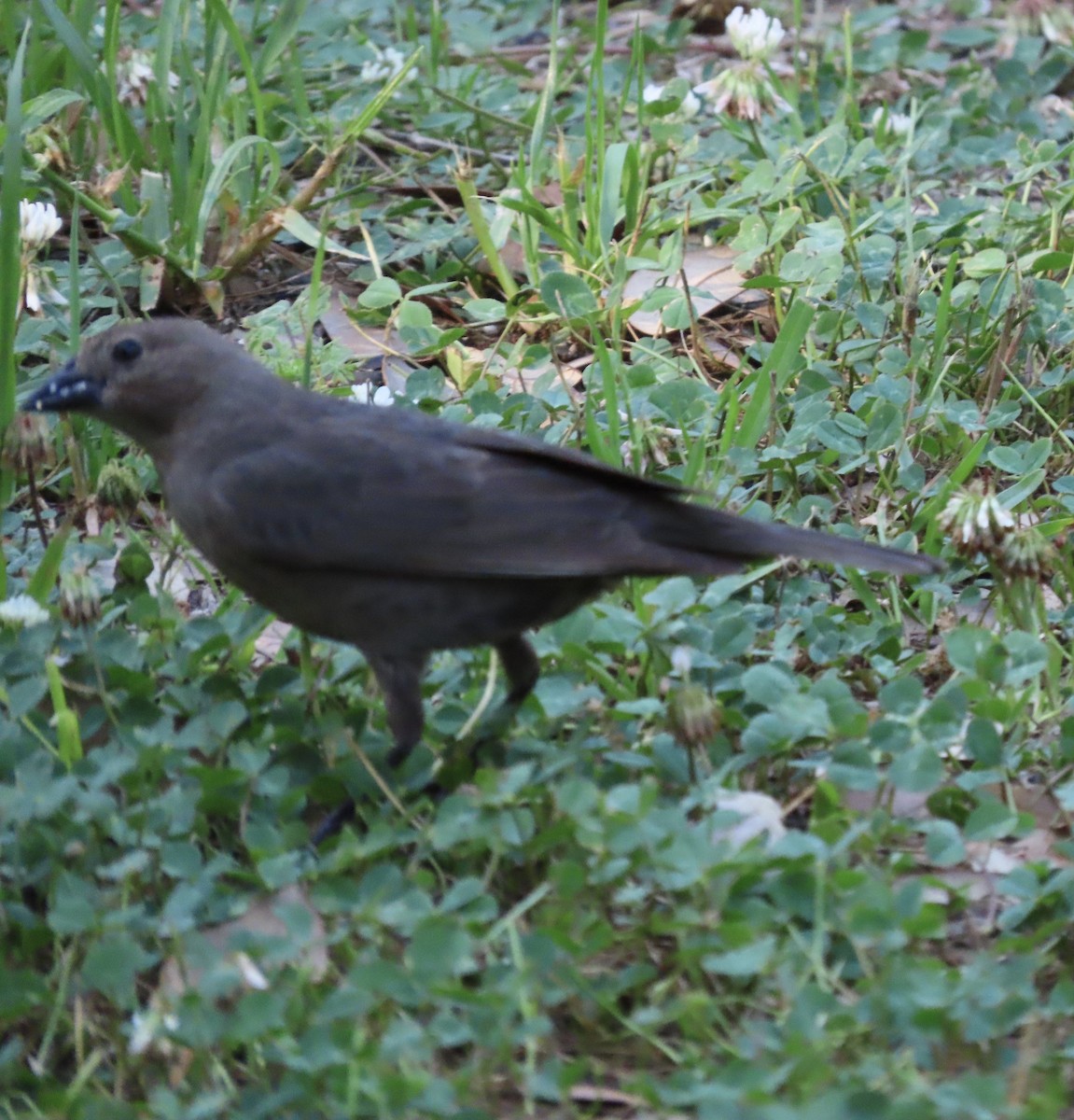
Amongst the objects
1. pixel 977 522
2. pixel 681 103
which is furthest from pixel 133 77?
pixel 977 522

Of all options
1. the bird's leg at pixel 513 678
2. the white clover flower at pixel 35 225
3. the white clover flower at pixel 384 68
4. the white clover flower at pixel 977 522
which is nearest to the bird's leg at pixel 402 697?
the bird's leg at pixel 513 678

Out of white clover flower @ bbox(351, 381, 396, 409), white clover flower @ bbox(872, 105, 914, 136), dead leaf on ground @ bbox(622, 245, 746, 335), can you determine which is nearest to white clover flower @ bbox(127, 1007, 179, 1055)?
white clover flower @ bbox(351, 381, 396, 409)

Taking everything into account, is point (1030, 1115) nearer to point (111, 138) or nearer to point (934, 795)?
point (934, 795)

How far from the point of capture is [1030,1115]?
238 centimetres

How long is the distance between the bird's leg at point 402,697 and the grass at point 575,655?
2.8 inches

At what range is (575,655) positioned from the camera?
371 cm

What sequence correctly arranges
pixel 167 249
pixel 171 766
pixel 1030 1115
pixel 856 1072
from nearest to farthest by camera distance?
pixel 1030 1115, pixel 856 1072, pixel 171 766, pixel 167 249

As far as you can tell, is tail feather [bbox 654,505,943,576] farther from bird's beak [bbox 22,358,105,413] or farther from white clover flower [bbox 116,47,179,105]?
white clover flower [bbox 116,47,179,105]

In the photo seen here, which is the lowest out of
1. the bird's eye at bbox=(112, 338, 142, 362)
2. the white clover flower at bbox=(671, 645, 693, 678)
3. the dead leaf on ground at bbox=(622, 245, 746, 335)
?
the white clover flower at bbox=(671, 645, 693, 678)

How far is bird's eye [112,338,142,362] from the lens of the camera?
12.7ft

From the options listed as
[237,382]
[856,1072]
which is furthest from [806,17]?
[856,1072]

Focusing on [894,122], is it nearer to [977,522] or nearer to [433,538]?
[977,522]

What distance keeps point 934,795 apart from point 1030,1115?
0.98m

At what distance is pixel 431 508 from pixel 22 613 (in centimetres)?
92
